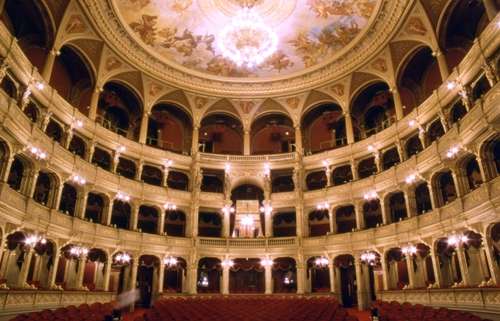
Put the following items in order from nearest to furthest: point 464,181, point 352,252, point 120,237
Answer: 1. point 464,181
2. point 120,237
3. point 352,252

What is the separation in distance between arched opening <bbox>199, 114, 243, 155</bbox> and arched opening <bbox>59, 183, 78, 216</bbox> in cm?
1114

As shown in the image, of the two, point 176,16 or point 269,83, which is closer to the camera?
point 176,16

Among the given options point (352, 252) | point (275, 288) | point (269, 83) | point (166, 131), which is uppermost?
point (269, 83)

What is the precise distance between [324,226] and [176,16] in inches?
698

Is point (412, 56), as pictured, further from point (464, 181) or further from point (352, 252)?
point (352, 252)

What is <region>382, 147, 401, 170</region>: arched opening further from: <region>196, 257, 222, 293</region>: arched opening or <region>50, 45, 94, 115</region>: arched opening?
<region>50, 45, 94, 115</region>: arched opening

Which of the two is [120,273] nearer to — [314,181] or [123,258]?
[123,258]

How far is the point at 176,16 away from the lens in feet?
71.8

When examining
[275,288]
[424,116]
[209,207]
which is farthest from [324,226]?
[424,116]

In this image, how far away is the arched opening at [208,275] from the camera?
2620 centimetres

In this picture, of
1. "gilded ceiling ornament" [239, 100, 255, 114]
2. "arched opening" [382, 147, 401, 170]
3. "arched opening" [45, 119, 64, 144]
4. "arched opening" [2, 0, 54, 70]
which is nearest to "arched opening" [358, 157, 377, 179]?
"arched opening" [382, 147, 401, 170]

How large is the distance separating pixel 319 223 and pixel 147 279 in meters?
13.1

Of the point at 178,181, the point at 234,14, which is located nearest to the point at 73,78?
the point at 178,181

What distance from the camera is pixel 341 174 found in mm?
27297
